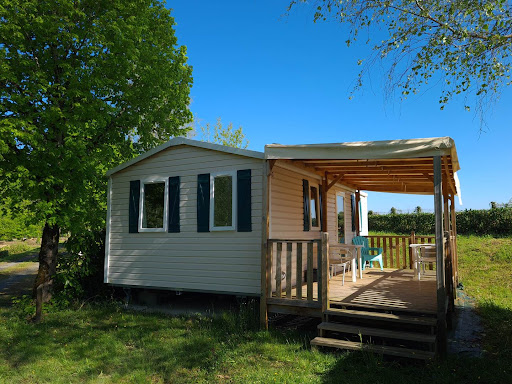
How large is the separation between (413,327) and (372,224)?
709 inches

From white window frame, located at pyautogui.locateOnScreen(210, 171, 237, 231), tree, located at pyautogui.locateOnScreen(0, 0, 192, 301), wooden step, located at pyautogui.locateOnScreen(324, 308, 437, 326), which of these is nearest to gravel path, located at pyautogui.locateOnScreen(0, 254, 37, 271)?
tree, located at pyautogui.locateOnScreen(0, 0, 192, 301)

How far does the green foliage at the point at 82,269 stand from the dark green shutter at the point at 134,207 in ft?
4.28

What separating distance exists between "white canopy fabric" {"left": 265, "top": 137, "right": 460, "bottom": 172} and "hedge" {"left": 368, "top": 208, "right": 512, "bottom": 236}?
14367mm

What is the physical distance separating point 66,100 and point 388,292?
8.13 meters

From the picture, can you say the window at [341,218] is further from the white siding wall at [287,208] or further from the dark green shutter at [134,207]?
the dark green shutter at [134,207]

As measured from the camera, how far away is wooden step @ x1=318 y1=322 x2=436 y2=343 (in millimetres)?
5160

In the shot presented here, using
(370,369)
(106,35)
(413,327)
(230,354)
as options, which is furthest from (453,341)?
(106,35)

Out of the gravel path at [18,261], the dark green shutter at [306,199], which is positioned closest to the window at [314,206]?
the dark green shutter at [306,199]

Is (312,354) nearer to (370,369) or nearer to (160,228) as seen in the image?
(370,369)

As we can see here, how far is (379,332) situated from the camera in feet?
18.2


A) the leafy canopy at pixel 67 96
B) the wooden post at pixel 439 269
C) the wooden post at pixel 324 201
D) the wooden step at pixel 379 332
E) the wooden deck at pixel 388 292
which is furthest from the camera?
the wooden post at pixel 324 201

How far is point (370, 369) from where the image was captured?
15.8 ft

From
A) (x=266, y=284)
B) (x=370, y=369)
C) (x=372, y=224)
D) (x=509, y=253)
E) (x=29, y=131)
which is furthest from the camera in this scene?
(x=372, y=224)

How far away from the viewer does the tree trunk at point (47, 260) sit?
950cm
